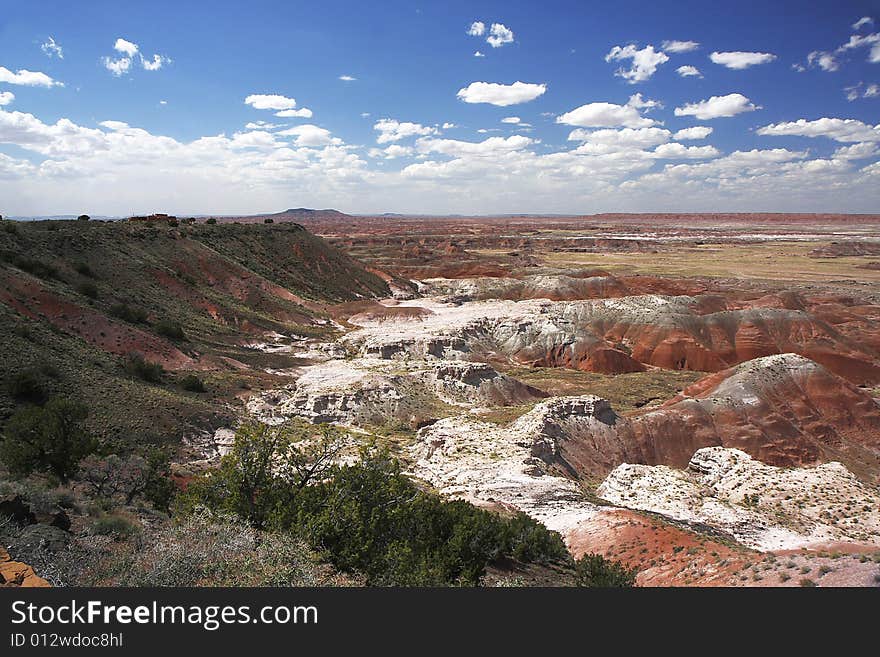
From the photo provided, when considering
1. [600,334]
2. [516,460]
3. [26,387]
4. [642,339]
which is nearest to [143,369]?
[26,387]

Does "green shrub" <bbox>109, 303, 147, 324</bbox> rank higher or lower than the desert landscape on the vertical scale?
higher

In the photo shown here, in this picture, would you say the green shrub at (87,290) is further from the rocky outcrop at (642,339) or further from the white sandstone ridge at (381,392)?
the rocky outcrop at (642,339)

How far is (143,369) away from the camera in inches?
1178

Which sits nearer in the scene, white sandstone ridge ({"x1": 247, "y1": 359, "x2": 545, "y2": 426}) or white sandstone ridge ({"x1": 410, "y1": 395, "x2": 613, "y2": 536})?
white sandstone ridge ({"x1": 410, "y1": 395, "x2": 613, "y2": 536})

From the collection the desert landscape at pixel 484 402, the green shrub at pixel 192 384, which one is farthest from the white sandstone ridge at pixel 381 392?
the green shrub at pixel 192 384

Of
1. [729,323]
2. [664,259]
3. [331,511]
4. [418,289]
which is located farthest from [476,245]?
[331,511]

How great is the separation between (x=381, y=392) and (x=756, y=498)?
70.8 ft

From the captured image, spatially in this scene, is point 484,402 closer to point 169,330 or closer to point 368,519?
point 169,330

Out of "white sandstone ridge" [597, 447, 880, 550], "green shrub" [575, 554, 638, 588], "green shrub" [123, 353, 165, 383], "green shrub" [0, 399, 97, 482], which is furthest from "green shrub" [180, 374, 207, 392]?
"green shrub" [575, 554, 638, 588]

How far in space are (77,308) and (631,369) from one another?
48.9m

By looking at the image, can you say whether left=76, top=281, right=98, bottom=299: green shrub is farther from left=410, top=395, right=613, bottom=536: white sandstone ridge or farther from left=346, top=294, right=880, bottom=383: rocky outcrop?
left=410, top=395, right=613, bottom=536: white sandstone ridge

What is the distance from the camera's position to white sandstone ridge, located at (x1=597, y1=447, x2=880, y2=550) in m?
22.5

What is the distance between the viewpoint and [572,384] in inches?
1770

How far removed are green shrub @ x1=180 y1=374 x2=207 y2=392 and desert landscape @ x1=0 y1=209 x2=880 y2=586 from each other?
0.82 ft
